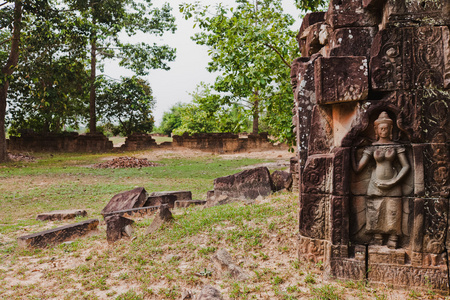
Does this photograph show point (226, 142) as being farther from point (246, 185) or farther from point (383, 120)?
point (383, 120)

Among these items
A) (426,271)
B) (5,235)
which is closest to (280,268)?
(426,271)

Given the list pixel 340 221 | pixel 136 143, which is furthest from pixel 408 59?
pixel 136 143

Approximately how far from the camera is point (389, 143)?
141 inches

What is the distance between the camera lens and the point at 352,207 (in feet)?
12.2

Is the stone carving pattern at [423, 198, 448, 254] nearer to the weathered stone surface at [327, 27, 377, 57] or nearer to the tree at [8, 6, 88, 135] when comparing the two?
the weathered stone surface at [327, 27, 377, 57]

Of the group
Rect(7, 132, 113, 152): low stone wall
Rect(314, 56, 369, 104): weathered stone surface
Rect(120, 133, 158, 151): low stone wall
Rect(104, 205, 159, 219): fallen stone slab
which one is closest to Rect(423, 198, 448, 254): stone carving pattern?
Rect(314, 56, 369, 104): weathered stone surface

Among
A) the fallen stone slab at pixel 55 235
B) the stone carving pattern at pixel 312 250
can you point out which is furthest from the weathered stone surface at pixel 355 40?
the fallen stone slab at pixel 55 235

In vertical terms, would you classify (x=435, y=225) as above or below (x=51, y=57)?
below

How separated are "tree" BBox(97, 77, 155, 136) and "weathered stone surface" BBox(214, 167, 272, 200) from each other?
17.5 m

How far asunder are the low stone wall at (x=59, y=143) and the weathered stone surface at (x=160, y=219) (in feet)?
67.5

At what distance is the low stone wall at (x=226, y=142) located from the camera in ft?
84.1

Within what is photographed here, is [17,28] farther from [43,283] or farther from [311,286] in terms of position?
[311,286]

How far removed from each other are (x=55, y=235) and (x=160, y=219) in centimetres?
164

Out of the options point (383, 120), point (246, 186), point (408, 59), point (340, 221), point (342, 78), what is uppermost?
point (408, 59)
